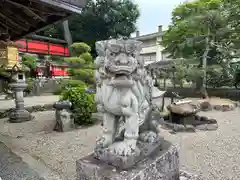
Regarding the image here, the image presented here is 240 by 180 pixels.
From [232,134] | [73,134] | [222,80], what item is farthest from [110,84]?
[222,80]

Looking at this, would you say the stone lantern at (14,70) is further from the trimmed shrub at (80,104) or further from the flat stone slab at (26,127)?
the trimmed shrub at (80,104)

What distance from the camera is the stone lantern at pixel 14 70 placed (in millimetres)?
3654

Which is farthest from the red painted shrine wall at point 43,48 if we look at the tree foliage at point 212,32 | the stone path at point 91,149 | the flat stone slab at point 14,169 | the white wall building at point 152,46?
the flat stone slab at point 14,169

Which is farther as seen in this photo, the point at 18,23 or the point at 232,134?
the point at 232,134

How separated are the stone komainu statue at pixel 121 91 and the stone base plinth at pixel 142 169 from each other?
0.11 m

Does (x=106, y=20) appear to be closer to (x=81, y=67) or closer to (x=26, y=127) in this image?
(x=81, y=67)

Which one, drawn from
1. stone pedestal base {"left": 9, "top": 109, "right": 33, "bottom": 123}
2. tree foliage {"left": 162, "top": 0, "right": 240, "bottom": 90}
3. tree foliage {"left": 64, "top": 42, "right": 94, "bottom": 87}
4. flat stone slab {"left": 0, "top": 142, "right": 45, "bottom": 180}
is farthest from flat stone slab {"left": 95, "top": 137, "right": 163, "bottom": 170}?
tree foliage {"left": 162, "top": 0, "right": 240, "bottom": 90}

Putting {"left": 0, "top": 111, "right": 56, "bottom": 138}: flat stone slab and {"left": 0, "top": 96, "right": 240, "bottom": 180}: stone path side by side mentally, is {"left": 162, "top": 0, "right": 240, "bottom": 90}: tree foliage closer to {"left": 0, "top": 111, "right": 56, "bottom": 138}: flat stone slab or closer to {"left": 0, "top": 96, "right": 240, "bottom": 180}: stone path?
{"left": 0, "top": 96, "right": 240, "bottom": 180}: stone path

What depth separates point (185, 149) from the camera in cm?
275

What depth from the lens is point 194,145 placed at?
290 centimetres

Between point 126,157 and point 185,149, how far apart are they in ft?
6.12

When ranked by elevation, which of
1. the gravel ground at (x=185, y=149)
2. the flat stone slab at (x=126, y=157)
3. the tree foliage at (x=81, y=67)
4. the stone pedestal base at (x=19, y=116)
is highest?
the tree foliage at (x=81, y=67)

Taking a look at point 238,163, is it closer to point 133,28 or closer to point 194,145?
point 194,145

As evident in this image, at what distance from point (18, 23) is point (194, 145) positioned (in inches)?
137
